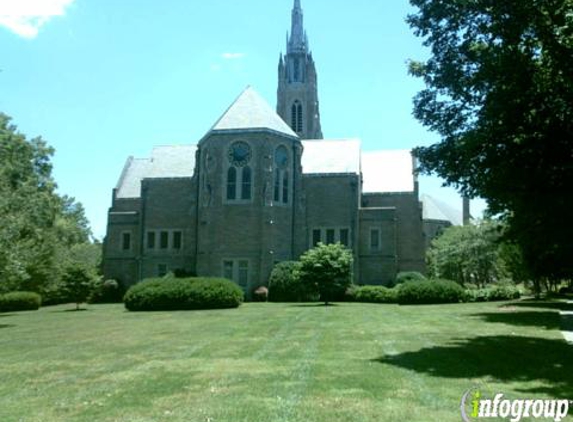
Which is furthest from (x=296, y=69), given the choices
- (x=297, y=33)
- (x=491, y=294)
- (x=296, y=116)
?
(x=491, y=294)

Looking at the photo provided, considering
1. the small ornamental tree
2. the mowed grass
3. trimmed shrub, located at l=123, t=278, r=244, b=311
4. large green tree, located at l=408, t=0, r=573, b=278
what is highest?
large green tree, located at l=408, t=0, r=573, b=278

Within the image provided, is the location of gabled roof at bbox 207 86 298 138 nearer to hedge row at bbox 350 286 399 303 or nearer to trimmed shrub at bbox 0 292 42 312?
hedge row at bbox 350 286 399 303

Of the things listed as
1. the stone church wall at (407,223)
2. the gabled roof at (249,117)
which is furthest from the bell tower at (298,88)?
the gabled roof at (249,117)

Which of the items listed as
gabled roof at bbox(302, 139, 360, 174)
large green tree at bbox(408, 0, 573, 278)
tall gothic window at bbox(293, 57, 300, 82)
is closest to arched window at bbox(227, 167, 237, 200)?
gabled roof at bbox(302, 139, 360, 174)

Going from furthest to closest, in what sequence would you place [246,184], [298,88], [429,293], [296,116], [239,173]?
[298,88] < [296,116] < [239,173] < [246,184] < [429,293]

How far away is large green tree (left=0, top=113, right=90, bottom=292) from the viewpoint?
26.3m

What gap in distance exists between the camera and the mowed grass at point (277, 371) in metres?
8.26

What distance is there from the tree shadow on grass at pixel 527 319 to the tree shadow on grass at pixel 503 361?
16.2 feet

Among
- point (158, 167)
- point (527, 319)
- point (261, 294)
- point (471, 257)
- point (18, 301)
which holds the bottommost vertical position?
point (18, 301)

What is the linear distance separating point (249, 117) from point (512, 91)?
1296 inches

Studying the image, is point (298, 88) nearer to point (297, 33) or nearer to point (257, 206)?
point (297, 33)

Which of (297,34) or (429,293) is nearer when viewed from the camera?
(429,293)

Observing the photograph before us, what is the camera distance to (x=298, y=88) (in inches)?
3440

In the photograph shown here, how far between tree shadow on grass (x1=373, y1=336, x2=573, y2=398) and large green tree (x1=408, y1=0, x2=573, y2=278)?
3438mm
